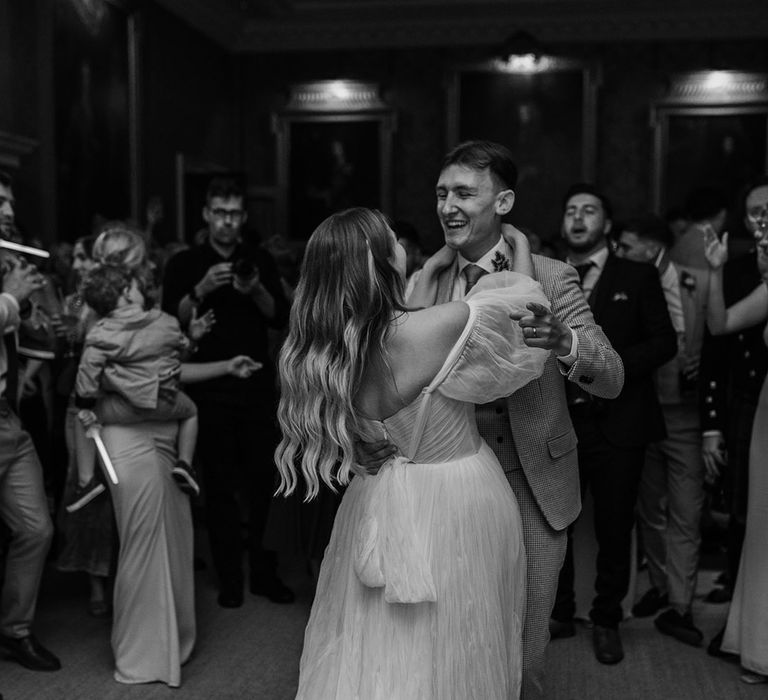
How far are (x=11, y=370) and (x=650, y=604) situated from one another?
281 centimetres

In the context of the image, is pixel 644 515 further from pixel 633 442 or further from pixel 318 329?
pixel 318 329

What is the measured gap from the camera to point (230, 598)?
4488mm

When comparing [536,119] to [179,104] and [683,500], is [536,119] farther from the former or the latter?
[683,500]

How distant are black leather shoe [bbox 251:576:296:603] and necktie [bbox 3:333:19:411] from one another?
4.83 ft

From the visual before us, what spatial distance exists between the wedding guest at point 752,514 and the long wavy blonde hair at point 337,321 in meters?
1.83

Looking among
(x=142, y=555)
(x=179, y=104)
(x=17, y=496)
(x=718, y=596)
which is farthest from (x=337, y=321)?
(x=179, y=104)

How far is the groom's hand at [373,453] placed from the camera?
7.50ft

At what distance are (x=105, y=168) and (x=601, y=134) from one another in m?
5.26

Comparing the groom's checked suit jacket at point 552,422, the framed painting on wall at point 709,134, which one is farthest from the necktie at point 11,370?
the framed painting on wall at point 709,134

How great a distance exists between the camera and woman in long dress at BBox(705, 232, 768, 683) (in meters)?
3.61

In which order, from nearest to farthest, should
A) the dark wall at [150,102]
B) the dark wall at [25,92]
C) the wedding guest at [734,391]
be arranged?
the wedding guest at [734,391] < the dark wall at [25,92] < the dark wall at [150,102]

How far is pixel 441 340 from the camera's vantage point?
2188mm

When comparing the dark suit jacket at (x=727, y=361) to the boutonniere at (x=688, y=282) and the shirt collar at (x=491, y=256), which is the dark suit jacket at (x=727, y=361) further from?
the shirt collar at (x=491, y=256)

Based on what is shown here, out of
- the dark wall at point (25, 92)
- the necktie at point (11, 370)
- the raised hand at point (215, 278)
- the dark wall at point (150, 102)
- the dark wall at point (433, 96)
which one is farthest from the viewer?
the dark wall at point (433, 96)
